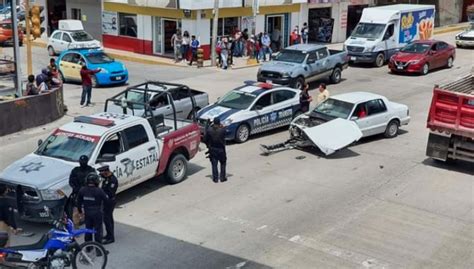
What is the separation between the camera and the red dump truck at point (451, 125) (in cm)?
1606

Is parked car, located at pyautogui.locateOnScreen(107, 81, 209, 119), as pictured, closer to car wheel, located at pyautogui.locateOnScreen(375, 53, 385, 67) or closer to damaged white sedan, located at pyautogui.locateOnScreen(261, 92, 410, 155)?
damaged white sedan, located at pyautogui.locateOnScreen(261, 92, 410, 155)

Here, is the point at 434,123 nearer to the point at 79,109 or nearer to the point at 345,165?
the point at 345,165

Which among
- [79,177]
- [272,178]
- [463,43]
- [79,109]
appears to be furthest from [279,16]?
[79,177]

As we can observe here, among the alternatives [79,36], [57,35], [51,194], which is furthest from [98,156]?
[57,35]

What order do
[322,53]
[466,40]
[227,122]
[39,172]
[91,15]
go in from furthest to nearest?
[466,40] → [91,15] → [322,53] → [227,122] → [39,172]

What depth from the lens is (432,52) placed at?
32.7m

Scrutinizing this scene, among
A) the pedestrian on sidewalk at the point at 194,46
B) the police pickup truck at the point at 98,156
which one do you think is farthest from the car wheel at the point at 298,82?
the police pickup truck at the point at 98,156

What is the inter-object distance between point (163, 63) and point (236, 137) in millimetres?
16772

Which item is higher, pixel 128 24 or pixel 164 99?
pixel 128 24

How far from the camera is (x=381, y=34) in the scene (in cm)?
3431

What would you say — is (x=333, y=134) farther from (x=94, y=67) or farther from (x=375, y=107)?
(x=94, y=67)

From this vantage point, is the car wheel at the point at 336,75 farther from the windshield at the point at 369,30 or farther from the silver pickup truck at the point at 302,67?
the windshield at the point at 369,30

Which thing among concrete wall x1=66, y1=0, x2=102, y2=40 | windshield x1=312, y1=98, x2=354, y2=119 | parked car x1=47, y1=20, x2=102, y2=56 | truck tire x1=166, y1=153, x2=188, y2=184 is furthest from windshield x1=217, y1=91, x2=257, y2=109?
concrete wall x1=66, y1=0, x2=102, y2=40

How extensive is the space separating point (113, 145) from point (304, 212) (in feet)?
13.4
